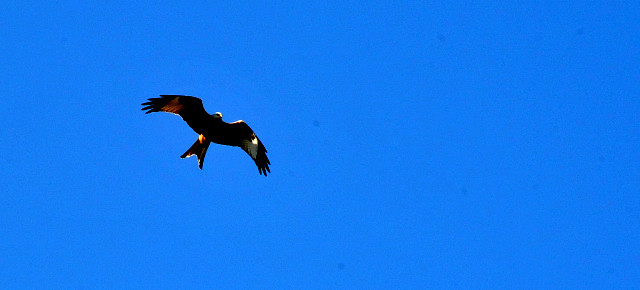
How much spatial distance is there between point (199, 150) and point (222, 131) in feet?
3.20

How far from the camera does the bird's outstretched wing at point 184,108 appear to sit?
25.0 m

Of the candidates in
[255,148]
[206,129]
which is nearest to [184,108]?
[206,129]

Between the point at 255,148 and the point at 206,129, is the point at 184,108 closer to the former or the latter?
the point at 206,129

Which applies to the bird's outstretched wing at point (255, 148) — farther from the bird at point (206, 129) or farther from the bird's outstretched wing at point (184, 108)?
the bird's outstretched wing at point (184, 108)

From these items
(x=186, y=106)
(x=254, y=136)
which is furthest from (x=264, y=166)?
(x=186, y=106)

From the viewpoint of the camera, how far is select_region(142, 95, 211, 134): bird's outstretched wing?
2500cm

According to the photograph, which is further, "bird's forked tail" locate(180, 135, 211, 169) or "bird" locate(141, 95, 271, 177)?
"bird's forked tail" locate(180, 135, 211, 169)

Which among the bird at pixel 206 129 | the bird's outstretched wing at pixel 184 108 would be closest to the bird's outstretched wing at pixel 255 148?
the bird at pixel 206 129

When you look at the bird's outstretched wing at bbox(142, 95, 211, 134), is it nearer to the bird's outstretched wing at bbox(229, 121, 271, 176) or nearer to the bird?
the bird

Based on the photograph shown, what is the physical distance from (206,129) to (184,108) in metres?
0.85

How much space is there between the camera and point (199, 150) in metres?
26.5

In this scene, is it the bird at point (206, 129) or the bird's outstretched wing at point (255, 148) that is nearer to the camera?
the bird at point (206, 129)

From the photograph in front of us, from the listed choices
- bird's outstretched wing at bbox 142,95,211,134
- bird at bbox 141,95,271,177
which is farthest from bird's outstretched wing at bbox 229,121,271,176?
bird's outstretched wing at bbox 142,95,211,134

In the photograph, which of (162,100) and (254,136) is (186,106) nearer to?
(162,100)
